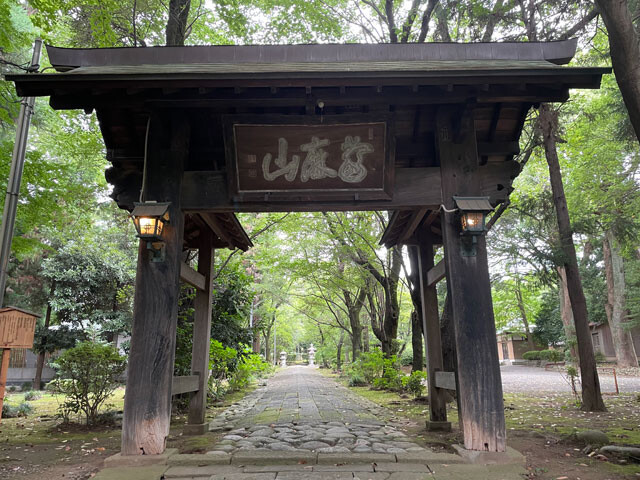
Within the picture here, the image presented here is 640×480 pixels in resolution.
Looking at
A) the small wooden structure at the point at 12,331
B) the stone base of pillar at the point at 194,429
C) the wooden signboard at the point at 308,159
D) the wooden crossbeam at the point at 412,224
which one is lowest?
the stone base of pillar at the point at 194,429

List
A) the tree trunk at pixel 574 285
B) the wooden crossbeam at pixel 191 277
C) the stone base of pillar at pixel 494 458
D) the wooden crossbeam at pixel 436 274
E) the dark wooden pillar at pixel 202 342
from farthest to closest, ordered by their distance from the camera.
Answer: the tree trunk at pixel 574 285, the dark wooden pillar at pixel 202 342, the wooden crossbeam at pixel 191 277, the wooden crossbeam at pixel 436 274, the stone base of pillar at pixel 494 458

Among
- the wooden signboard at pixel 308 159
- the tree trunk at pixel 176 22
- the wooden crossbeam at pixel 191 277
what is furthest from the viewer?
the tree trunk at pixel 176 22

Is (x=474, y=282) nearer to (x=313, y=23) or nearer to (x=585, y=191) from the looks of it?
(x=313, y=23)

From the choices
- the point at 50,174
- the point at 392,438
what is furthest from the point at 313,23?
the point at 392,438

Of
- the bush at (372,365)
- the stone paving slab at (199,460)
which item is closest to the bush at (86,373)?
the stone paving slab at (199,460)

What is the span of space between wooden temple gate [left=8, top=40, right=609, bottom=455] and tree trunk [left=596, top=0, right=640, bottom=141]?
2.32 ft

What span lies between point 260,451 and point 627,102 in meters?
6.40

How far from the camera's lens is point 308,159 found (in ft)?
17.6

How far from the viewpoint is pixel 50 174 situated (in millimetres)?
9109

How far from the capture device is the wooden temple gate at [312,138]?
467 centimetres

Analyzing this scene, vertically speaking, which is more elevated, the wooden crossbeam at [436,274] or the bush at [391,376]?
the wooden crossbeam at [436,274]

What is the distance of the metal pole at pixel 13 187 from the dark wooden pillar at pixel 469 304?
6963 mm

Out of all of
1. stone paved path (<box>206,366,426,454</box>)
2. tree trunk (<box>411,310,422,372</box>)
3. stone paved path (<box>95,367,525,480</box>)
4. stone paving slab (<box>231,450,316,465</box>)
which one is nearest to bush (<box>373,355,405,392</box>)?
tree trunk (<box>411,310,422,372</box>)

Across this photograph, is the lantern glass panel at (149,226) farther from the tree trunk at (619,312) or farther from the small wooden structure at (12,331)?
the tree trunk at (619,312)
